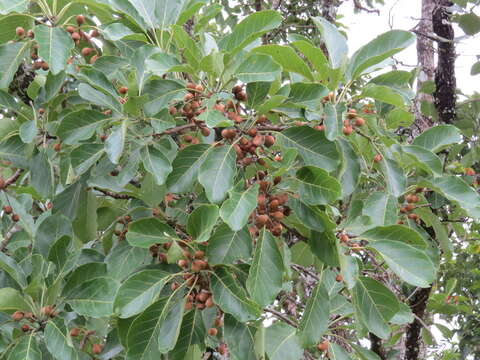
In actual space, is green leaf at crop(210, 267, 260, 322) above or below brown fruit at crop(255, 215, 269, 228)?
below

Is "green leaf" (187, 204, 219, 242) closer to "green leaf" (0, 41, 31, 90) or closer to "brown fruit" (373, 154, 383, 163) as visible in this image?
"brown fruit" (373, 154, 383, 163)

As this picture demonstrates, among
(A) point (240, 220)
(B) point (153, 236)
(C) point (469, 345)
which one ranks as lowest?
(C) point (469, 345)

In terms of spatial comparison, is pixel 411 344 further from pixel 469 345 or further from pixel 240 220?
pixel 240 220

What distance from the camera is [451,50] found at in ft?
9.33

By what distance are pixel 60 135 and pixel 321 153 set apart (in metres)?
0.71

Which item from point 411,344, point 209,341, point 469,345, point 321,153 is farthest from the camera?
point 469,345

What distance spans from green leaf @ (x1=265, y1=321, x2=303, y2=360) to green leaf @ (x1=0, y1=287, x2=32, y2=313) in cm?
69

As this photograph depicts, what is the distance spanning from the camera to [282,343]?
1.80 metres

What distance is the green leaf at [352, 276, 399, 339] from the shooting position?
155 centimetres

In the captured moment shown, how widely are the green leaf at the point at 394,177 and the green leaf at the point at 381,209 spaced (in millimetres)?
26

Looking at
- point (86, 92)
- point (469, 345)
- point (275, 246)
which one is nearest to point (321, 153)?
point (275, 246)

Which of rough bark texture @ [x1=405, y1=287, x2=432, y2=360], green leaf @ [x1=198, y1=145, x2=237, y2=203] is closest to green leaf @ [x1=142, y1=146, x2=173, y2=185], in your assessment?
green leaf @ [x1=198, y1=145, x2=237, y2=203]

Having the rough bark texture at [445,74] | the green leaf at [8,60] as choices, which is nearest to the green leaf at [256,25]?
the green leaf at [8,60]

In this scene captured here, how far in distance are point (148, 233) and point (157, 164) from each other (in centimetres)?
18
